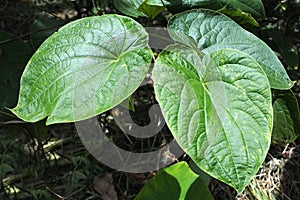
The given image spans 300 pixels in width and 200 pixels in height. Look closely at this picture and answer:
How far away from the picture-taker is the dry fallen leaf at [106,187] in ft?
4.32

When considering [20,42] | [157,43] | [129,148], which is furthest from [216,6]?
[129,148]

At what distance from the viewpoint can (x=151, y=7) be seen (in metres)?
0.94

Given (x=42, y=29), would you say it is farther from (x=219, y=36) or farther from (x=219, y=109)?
(x=219, y=109)

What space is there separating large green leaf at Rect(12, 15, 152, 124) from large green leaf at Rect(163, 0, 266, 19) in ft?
0.52

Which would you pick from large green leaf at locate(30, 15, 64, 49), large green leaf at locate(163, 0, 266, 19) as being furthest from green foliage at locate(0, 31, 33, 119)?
large green leaf at locate(163, 0, 266, 19)

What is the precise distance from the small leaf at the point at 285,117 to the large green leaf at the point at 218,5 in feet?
0.59

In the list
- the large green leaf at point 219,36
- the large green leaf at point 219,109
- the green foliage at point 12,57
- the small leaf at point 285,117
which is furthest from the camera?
the green foliage at point 12,57

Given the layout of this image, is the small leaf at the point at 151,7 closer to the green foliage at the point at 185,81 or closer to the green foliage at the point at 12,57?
the green foliage at the point at 185,81

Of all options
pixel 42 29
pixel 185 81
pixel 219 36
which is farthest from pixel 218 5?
pixel 42 29

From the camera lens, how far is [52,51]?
0.78 metres

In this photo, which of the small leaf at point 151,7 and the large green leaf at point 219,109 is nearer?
the large green leaf at point 219,109

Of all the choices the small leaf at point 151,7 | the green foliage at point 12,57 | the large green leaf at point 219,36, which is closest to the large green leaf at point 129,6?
the small leaf at point 151,7

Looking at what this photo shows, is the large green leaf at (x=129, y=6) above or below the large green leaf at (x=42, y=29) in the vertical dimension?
above

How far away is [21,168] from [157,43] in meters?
0.63
